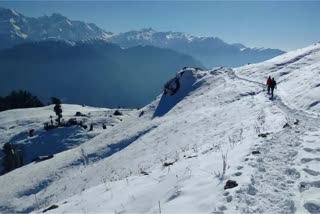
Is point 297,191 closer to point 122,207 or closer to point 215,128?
point 122,207

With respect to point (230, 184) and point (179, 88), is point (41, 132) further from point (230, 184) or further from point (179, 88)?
point (230, 184)

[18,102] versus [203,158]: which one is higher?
[203,158]

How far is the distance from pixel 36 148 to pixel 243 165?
84.1 metres


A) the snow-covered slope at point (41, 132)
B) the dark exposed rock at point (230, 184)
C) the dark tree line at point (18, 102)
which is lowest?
the snow-covered slope at point (41, 132)

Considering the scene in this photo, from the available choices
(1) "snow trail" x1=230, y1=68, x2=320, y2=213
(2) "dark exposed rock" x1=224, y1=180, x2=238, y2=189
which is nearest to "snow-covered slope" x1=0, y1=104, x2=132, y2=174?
(1) "snow trail" x1=230, y1=68, x2=320, y2=213

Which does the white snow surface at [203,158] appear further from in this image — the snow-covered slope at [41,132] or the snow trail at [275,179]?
the snow-covered slope at [41,132]

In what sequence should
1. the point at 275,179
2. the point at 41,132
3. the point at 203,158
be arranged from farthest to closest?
the point at 41,132, the point at 203,158, the point at 275,179

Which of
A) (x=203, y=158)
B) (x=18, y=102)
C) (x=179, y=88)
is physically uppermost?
(x=179, y=88)

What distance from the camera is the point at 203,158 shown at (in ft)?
55.8

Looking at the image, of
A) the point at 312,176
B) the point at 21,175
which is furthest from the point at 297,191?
the point at 21,175

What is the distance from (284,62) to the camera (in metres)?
66.2

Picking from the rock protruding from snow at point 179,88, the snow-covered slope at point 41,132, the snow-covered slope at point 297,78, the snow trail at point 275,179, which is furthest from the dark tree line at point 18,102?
the snow trail at point 275,179

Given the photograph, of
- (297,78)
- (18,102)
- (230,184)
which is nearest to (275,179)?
(230,184)

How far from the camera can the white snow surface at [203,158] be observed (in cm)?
1130
